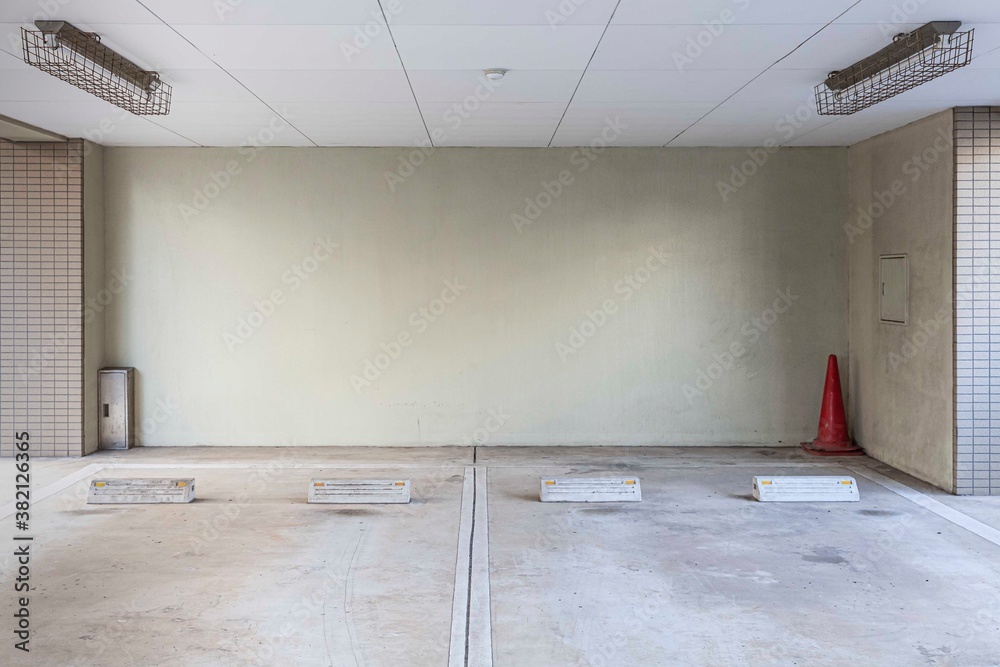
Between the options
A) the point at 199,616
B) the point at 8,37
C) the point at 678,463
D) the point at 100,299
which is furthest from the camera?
the point at 100,299

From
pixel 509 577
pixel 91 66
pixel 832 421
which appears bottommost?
pixel 509 577

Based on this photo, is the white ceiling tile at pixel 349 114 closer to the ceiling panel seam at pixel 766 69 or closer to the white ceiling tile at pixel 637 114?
the white ceiling tile at pixel 637 114

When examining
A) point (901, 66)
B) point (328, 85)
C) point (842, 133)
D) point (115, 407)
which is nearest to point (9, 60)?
point (328, 85)

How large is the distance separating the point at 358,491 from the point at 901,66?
4.27 metres

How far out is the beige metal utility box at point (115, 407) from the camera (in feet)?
23.8

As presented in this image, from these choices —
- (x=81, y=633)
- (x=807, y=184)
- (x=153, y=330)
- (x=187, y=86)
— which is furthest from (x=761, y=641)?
(x=153, y=330)

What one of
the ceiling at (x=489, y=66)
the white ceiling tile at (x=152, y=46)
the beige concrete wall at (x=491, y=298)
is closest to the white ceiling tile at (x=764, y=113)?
the ceiling at (x=489, y=66)

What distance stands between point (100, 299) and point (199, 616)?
15.0 ft

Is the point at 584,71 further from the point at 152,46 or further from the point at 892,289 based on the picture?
the point at 892,289

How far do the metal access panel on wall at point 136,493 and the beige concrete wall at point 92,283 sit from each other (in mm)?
1731

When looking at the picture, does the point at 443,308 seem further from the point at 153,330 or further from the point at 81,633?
the point at 81,633

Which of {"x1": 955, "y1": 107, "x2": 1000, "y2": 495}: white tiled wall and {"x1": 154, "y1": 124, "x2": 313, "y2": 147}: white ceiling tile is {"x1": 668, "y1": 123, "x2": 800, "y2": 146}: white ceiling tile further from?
{"x1": 154, "y1": 124, "x2": 313, "y2": 147}: white ceiling tile

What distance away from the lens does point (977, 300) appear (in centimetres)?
568

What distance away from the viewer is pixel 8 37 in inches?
161
